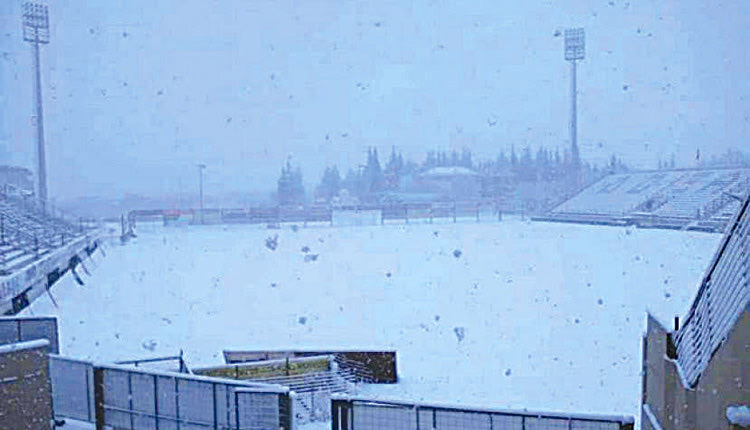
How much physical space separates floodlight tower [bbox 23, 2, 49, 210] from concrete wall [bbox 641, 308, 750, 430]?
39.6 m

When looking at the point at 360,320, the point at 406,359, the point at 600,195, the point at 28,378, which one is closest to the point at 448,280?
the point at 360,320

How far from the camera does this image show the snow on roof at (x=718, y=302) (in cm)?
373

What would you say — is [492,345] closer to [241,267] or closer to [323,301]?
[323,301]

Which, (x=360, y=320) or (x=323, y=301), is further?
(x=323, y=301)

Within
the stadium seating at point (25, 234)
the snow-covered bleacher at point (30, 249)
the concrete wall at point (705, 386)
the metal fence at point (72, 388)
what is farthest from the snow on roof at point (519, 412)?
the stadium seating at point (25, 234)

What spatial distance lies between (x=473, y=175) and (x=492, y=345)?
187 feet

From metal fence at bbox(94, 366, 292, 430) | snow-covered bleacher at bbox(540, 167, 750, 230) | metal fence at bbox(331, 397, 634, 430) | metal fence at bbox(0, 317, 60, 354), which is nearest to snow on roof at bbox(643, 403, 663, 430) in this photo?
metal fence at bbox(331, 397, 634, 430)

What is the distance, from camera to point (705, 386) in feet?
12.8

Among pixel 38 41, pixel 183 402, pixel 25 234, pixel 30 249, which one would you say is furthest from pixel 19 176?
pixel 183 402

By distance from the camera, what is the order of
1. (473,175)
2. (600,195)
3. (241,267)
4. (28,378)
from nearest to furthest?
(28,378)
(241,267)
(600,195)
(473,175)

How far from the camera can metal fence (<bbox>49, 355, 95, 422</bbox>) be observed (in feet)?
19.1

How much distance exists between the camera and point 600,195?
45406 mm

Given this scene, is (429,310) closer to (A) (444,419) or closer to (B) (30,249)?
(A) (444,419)

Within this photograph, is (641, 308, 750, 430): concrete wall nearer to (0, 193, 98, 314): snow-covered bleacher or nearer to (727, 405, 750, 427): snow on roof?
(727, 405, 750, 427): snow on roof
